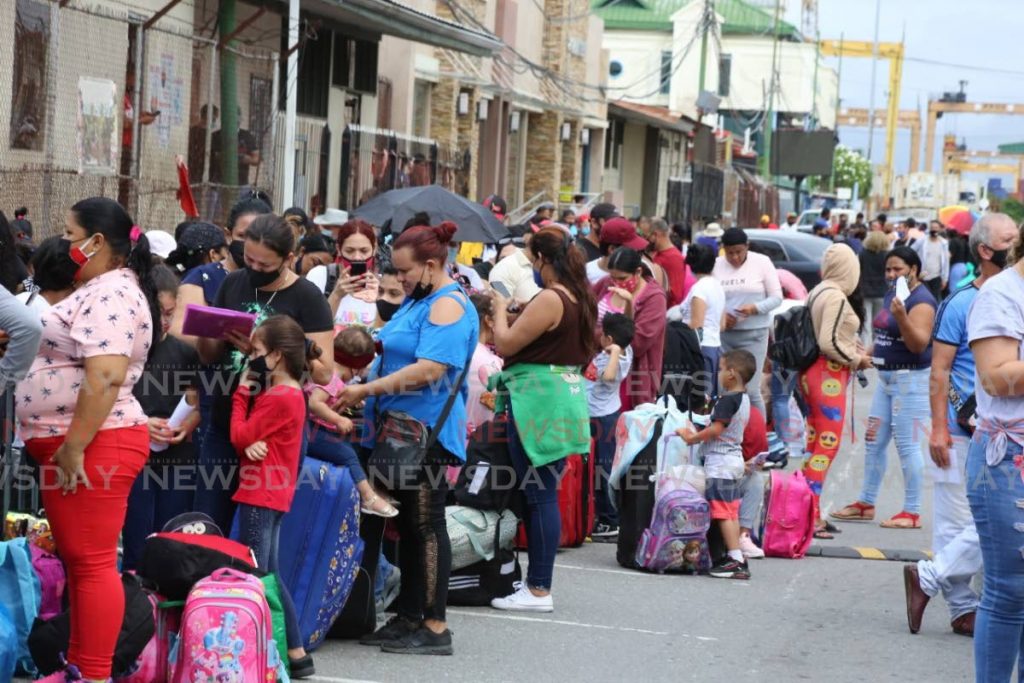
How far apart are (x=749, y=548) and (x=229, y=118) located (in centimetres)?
746

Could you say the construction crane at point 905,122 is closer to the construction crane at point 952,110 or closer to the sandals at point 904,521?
the construction crane at point 952,110

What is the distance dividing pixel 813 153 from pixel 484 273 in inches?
1943

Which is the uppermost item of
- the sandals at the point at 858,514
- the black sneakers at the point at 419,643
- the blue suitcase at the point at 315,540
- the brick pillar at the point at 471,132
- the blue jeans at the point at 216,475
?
the brick pillar at the point at 471,132

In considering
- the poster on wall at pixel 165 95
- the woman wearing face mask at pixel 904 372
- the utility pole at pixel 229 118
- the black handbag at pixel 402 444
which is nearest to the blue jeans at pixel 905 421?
the woman wearing face mask at pixel 904 372

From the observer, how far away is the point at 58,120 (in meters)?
11.6

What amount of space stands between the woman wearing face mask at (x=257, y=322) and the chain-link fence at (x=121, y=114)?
5.02 meters

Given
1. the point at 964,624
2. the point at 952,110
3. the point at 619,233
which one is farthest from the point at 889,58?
the point at 964,624

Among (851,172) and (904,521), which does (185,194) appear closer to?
(904,521)

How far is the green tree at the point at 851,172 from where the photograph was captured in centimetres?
12912

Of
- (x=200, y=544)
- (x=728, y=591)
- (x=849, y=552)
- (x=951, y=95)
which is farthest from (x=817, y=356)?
(x=951, y=95)

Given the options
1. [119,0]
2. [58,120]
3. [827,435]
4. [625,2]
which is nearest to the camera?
[827,435]

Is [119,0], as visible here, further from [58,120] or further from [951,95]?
[951,95]

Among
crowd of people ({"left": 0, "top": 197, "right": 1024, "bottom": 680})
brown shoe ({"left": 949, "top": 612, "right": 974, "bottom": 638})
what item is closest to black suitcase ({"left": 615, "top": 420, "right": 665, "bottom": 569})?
crowd of people ({"left": 0, "top": 197, "right": 1024, "bottom": 680})

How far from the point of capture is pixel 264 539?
Answer: 6.10 metres
